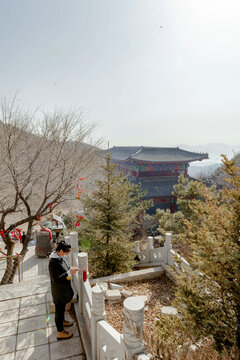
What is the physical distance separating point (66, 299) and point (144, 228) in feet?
40.5

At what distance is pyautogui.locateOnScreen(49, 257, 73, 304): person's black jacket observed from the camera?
11.9 ft

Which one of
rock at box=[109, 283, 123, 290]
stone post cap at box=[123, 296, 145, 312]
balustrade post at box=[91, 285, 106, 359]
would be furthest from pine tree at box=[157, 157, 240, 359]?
rock at box=[109, 283, 123, 290]

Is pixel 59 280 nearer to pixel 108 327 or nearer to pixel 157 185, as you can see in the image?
pixel 108 327

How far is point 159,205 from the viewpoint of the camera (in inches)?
856

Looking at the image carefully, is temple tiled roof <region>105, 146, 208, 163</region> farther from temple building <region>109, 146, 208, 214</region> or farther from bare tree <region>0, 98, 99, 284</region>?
bare tree <region>0, 98, 99, 284</region>

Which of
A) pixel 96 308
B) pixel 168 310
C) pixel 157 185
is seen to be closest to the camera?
pixel 96 308

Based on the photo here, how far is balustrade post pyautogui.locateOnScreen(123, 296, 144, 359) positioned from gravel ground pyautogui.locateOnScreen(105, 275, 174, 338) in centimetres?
259

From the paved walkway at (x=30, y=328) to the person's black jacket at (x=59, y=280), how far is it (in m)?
0.82

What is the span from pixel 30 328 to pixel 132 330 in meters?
3.28

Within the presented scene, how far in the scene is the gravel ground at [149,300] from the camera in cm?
468

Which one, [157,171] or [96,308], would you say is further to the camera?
[157,171]

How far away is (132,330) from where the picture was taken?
199 cm

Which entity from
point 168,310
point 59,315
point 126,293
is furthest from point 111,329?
point 126,293

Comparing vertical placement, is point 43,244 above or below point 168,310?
below
